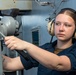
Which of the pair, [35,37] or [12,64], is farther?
[35,37]

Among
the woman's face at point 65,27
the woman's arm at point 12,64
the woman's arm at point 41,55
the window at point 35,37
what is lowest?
the window at point 35,37

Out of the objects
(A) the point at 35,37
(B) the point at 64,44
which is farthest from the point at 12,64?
(A) the point at 35,37

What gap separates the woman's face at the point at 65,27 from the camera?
126 centimetres

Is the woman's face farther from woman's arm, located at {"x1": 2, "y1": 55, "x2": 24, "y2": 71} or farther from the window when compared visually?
the window

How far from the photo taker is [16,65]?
1437 millimetres

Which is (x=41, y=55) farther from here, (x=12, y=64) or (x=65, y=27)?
(x=12, y=64)

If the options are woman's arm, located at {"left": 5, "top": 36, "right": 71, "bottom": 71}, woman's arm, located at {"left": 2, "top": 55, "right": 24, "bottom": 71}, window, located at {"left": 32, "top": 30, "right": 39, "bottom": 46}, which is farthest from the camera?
window, located at {"left": 32, "top": 30, "right": 39, "bottom": 46}

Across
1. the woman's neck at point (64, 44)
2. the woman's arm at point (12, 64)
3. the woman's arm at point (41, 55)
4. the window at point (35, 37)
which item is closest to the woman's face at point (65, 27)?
the woman's neck at point (64, 44)

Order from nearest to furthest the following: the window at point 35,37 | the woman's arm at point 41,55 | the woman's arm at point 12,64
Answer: the woman's arm at point 41,55 < the woman's arm at point 12,64 < the window at point 35,37

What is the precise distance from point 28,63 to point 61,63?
0.31 m

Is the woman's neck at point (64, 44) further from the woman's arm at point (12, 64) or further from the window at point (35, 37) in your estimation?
the window at point (35, 37)

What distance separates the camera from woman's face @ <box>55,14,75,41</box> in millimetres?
1263

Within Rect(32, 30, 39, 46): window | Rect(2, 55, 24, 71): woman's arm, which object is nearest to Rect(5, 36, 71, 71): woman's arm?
A: Rect(2, 55, 24, 71): woman's arm

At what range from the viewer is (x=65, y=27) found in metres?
1.26
